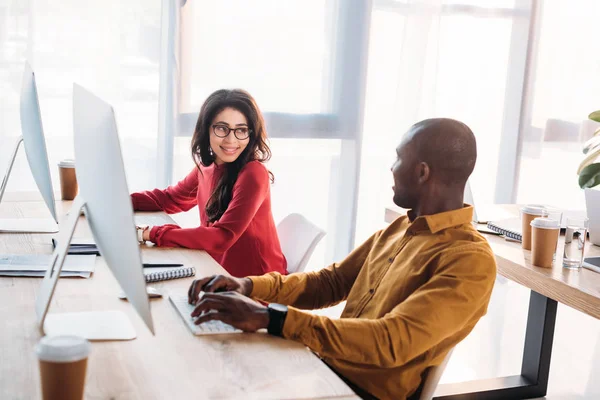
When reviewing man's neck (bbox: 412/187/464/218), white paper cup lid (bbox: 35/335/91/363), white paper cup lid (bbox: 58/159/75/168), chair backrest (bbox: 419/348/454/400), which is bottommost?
chair backrest (bbox: 419/348/454/400)

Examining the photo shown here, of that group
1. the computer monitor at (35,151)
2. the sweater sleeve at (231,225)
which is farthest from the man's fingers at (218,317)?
the sweater sleeve at (231,225)

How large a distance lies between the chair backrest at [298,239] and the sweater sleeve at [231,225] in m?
0.15

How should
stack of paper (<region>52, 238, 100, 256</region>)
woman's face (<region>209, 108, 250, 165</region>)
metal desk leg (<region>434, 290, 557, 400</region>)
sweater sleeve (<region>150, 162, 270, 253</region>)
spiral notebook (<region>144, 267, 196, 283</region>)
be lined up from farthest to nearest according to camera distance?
metal desk leg (<region>434, 290, 557, 400</region>) → woman's face (<region>209, 108, 250, 165</region>) → sweater sleeve (<region>150, 162, 270, 253</region>) → stack of paper (<region>52, 238, 100, 256</region>) → spiral notebook (<region>144, 267, 196, 283</region>)

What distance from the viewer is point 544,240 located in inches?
81.2

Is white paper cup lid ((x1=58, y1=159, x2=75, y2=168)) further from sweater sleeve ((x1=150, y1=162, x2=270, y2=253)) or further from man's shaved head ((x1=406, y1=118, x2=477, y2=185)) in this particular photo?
man's shaved head ((x1=406, y1=118, x2=477, y2=185))

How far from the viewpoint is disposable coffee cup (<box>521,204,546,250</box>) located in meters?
2.25

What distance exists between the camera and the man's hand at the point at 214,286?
5.04ft

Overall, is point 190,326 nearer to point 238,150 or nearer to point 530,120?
point 238,150

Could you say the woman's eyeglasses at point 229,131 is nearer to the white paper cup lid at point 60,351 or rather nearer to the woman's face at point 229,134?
the woman's face at point 229,134

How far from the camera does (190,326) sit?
1403 mm

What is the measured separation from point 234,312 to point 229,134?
111 cm

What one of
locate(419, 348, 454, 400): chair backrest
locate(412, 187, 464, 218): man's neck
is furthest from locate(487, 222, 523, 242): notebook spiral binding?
locate(419, 348, 454, 400): chair backrest

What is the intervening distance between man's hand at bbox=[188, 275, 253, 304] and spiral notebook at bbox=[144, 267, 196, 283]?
207mm

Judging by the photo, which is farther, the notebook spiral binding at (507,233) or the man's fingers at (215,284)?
the notebook spiral binding at (507,233)
